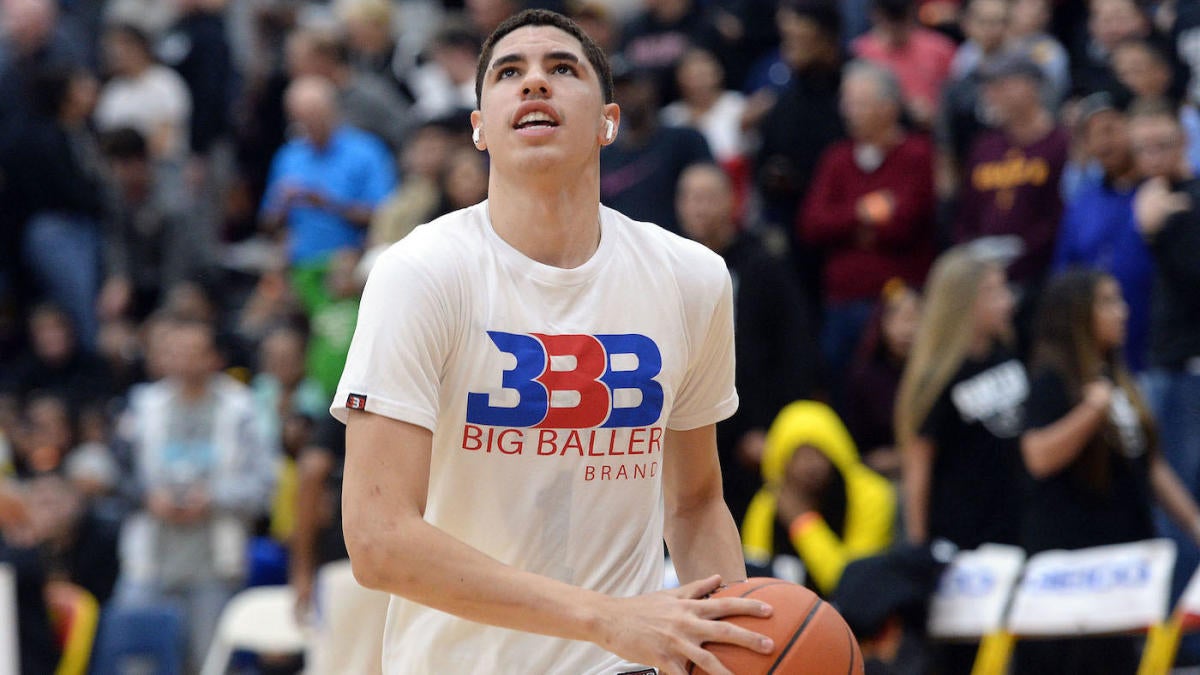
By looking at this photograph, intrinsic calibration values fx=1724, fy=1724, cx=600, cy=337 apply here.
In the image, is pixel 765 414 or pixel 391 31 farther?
pixel 391 31

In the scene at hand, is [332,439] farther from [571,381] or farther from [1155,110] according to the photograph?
[571,381]

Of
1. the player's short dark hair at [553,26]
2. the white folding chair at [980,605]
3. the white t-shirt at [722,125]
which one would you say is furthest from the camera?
the white t-shirt at [722,125]

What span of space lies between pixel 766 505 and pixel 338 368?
10.7ft

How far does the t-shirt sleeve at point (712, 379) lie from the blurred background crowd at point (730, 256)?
3.46 meters

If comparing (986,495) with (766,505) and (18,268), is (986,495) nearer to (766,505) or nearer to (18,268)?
(766,505)

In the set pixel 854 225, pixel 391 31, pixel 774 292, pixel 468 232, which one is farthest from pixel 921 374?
pixel 391 31

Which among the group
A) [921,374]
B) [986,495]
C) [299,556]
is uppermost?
[921,374]

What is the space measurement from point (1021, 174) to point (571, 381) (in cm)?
669

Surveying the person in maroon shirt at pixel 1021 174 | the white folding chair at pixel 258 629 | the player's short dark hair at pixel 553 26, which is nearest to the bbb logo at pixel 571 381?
the player's short dark hair at pixel 553 26

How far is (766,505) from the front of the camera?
27.8ft

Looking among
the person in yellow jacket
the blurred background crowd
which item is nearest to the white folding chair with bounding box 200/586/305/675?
the blurred background crowd

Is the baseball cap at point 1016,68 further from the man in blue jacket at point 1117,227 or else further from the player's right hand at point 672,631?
the player's right hand at point 672,631

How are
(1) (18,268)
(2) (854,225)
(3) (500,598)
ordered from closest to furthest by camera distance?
1. (3) (500,598)
2. (2) (854,225)
3. (1) (18,268)

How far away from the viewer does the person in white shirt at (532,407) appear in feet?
10.6
